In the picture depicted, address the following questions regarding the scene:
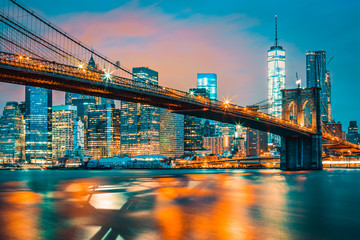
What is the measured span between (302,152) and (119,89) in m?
37.9

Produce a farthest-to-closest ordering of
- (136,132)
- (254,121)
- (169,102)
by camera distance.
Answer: (136,132), (254,121), (169,102)

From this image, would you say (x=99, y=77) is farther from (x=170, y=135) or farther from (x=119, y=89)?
(x=170, y=135)

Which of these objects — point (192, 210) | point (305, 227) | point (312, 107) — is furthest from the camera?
point (312, 107)

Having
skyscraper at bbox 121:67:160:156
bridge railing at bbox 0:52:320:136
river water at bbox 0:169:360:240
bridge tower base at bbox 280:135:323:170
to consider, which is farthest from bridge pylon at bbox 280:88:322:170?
skyscraper at bbox 121:67:160:156

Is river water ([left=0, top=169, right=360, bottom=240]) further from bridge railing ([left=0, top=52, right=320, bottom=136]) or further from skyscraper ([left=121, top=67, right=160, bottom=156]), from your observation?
skyscraper ([left=121, top=67, right=160, bottom=156])

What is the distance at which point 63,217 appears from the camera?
19.5 meters

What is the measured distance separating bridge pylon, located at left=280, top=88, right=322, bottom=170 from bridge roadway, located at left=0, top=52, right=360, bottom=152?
2.24 metres

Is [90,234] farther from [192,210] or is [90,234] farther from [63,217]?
[192,210]

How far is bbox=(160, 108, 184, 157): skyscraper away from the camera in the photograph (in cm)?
19625

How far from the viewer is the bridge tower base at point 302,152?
67.3 metres

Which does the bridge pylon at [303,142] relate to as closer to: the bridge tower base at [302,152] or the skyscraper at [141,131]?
the bridge tower base at [302,152]

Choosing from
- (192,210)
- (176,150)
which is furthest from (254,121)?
(176,150)

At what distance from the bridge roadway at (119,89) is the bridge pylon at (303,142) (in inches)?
88.3

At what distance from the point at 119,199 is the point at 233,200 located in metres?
7.42
